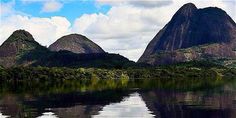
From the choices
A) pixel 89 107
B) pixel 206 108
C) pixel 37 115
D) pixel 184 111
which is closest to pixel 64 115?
pixel 37 115

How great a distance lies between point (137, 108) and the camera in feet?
384

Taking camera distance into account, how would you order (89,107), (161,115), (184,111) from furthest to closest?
(89,107), (184,111), (161,115)

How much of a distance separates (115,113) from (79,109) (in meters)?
14.4

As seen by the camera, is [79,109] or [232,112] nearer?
[232,112]

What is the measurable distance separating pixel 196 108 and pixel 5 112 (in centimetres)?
4862

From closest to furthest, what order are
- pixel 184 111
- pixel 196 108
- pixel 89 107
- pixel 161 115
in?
1. pixel 161 115
2. pixel 184 111
3. pixel 196 108
4. pixel 89 107

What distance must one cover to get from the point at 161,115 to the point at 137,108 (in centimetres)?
1961

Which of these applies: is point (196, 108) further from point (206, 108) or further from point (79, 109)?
point (79, 109)

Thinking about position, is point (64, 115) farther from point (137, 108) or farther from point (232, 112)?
point (232, 112)

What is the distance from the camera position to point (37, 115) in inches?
3957

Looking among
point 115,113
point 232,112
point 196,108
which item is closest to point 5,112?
point 115,113

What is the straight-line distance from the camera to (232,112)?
340 feet

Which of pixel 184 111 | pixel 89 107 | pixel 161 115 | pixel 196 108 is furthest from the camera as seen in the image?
pixel 89 107

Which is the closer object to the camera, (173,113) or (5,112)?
(173,113)
